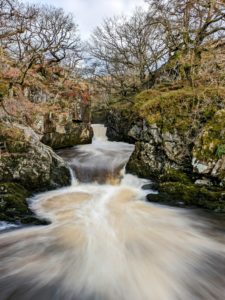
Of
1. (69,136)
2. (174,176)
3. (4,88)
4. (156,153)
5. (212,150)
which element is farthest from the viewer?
(69,136)

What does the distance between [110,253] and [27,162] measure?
15.8ft

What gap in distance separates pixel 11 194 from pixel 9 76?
5.48 meters

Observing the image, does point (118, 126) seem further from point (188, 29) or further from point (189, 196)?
point (189, 196)

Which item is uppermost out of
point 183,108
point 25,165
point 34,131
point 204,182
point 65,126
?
point 183,108

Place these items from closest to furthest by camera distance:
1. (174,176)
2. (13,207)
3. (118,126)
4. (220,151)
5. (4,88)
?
(13,207)
(220,151)
(174,176)
(4,88)
(118,126)

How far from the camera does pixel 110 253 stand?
5.66m

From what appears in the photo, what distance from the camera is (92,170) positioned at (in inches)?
437

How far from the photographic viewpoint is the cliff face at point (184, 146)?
8555 millimetres

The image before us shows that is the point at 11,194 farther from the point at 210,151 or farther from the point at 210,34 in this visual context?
the point at 210,34

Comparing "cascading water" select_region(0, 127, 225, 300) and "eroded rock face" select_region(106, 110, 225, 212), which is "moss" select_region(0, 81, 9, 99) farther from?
"eroded rock face" select_region(106, 110, 225, 212)

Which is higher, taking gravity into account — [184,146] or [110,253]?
[184,146]

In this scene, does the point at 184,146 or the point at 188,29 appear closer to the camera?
the point at 184,146

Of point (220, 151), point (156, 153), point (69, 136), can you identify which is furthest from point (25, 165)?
point (220, 151)

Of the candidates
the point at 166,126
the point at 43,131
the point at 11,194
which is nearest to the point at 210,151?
the point at 166,126
